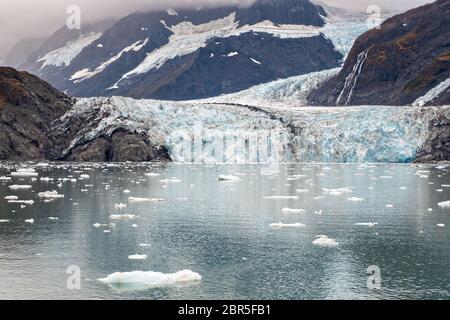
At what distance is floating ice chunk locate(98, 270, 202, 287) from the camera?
18656mm

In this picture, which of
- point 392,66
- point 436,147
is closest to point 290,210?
point 436,147

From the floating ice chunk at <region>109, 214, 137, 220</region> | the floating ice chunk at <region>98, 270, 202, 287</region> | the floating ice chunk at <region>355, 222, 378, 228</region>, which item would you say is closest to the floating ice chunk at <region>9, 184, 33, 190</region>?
the floating ice chunk at <region>109, 214, 137, 220</region>

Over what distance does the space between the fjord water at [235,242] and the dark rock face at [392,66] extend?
77.9 metres

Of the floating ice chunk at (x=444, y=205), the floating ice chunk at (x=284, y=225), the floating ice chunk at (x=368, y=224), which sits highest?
the floating ice chunk at (x=444, y=205)

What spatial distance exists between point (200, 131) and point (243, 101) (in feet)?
134

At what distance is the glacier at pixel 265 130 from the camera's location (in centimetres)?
7262

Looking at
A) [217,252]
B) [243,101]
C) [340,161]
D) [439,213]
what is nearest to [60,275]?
[217,252]

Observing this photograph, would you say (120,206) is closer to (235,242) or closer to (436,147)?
(235,242)

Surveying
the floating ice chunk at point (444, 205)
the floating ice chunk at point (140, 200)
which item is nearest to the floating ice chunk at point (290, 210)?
the floating ice chunk at point (444, 205)

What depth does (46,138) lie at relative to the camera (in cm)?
7725

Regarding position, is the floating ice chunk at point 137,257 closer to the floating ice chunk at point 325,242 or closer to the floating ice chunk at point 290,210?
the floating ice chunk at point 325,242

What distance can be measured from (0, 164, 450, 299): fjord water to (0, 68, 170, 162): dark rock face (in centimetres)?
3077

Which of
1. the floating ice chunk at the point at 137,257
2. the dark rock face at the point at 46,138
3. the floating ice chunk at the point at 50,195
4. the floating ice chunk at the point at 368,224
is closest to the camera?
the floating ice chunk at the point at 137,257
